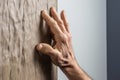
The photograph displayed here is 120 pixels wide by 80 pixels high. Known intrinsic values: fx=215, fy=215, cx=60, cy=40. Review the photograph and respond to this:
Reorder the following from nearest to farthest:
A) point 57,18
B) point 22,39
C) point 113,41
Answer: point 22,39 < point 57,18 < point 113,41

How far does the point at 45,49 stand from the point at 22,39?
0.34 ft

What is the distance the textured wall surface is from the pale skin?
1.1 inches

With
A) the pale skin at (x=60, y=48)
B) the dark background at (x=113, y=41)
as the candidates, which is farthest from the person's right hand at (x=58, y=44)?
the dark background at (x=113, y=41)

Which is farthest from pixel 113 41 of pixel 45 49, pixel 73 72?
pixel 45 49

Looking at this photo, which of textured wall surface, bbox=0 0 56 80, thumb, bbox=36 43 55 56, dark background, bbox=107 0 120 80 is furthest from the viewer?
dark background, bbox=107 0 120 80

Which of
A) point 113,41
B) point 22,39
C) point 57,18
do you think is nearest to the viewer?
point 22,39

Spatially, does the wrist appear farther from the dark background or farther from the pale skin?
the dark background

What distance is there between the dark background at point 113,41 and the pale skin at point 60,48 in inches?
37.8

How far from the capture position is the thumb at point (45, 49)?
795 mm

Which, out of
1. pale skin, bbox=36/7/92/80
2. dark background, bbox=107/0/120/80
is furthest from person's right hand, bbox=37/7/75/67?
dark background, bbox=107/0/120/80

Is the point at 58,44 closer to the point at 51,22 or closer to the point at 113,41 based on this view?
the point at 51,22

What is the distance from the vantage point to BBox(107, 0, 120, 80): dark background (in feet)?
5.79

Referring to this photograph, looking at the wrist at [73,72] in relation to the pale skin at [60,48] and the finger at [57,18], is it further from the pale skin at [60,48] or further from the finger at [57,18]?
the finger at [57,18]

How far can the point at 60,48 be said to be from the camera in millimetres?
831
